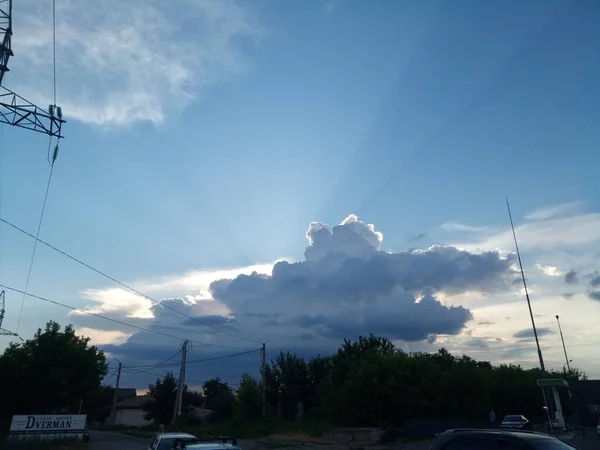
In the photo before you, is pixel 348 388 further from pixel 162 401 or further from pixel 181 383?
pixel 162 401

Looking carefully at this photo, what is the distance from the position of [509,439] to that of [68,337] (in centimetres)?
3628

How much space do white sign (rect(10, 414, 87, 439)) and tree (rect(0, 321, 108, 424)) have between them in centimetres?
1040

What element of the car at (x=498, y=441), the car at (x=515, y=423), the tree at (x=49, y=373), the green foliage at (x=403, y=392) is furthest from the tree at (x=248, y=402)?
the car at (x=498, y=441)

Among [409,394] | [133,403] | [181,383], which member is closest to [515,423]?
[409,394]

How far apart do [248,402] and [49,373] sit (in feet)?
87.7

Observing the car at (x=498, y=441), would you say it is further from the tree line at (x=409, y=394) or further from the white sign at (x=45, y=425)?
the tree line at (x=409, y=394)

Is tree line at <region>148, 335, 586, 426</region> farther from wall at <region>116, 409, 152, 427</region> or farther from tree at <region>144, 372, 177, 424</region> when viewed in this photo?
wall at <region>116, 409, 152, 427</region>

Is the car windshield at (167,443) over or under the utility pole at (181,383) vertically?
under

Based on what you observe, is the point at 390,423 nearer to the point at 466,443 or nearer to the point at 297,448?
the point at 297,448

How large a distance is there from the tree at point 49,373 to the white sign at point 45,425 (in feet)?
34.1

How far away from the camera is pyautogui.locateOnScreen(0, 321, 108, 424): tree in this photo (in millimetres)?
33375

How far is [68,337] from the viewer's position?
1432 inches

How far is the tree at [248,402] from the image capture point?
55709 mm

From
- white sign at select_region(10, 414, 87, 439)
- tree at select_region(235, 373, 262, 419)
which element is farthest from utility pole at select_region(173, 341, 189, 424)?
white sign at select_region(10, 414, 87, 439)
